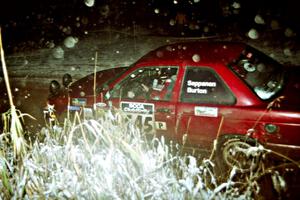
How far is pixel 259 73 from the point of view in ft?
14.9

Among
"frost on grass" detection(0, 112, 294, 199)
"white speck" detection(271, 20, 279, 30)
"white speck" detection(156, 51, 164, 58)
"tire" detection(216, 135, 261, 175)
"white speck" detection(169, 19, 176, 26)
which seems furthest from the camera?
"white speck" detection(169, 19, 176, 26)

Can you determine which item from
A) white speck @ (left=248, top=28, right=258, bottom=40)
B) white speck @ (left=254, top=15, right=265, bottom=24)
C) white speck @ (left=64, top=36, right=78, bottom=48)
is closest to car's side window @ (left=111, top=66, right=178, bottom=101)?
white speck @ (left=248, top=28, right=258, bottom=40)

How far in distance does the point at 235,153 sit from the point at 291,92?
3.53 ft

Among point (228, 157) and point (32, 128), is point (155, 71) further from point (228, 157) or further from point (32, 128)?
point (32, 128)

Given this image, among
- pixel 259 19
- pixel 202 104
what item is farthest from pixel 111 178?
pixel 259 19

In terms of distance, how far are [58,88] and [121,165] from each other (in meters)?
3.17

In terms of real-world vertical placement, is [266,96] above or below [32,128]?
above

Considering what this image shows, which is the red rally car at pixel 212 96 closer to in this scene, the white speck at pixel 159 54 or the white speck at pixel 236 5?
the white speck at pixel 159 54

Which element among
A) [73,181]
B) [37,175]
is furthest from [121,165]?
[37,175]

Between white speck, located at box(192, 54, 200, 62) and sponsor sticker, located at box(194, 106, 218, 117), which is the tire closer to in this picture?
sponsor sticker, located at box(194, 106, 218, 117)

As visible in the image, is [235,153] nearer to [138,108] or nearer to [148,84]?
[138,108]

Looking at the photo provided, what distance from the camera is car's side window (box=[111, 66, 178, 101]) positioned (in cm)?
481

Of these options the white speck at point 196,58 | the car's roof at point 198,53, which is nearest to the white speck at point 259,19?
the car's roof at point 198,53

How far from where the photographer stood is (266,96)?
4.38 meters
